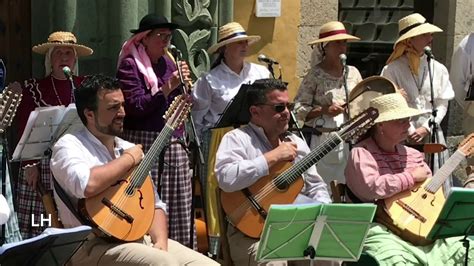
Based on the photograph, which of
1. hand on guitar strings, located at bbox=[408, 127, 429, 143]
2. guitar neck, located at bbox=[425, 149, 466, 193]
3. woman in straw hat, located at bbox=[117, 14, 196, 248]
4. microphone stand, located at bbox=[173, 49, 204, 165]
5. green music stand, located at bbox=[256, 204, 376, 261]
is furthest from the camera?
hand on guitar strings, located at bbox=[408, 127, 429, 143]

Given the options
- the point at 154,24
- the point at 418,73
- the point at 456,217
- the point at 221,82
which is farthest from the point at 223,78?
the point at 456,217

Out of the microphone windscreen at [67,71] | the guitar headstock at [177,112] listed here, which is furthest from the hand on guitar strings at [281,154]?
the microphone windscreen at [67,71]

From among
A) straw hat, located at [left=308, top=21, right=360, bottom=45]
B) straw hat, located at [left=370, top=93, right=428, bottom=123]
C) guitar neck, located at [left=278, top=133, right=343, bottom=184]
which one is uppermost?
straw hat, located at [left=308, top=21, right=360, bottom=45]

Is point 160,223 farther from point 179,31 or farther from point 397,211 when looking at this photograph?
point 179,31

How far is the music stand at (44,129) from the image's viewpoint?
17.7ft

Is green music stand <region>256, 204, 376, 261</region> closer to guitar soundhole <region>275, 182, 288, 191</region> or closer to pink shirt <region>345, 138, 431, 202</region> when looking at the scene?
guitar soundhole <region>275, 182, 288, 191</region>

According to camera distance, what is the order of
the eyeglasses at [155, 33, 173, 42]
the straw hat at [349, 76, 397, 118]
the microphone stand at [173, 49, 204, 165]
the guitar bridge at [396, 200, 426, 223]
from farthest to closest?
the straw hat at [349, 76, 397, 118]
the eyeglasses at [155, 33, 173, 42]
the microphone stand at [173, 49, 204, 165]
the guitar bridge at [396, 200, 426, 223]

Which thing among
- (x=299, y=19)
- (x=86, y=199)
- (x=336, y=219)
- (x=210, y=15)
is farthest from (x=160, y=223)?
(x=299, y=19)

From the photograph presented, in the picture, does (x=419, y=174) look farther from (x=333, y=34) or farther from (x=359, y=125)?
(x=333, y=34)

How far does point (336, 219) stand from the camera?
4770mm

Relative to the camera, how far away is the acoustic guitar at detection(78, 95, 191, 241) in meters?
4.91

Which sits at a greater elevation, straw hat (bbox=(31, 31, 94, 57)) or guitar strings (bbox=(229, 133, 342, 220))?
straw hat (bbox=(31, 31, 94, 57))

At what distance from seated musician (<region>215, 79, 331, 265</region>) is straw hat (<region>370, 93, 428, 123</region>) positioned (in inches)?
19.8

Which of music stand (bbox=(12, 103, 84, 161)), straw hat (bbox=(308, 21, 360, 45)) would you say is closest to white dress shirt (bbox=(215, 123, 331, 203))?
music stand (bbox=(12, 103, 84, 161))
